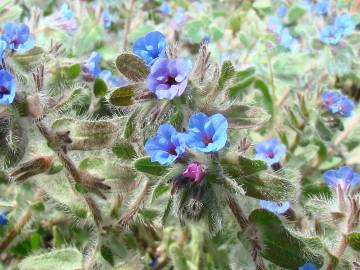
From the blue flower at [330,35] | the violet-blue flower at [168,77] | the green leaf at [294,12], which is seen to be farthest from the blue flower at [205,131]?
the green leaf at [294,12]

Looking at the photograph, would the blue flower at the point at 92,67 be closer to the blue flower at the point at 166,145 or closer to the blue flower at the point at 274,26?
the blue flower at the point at 166,145

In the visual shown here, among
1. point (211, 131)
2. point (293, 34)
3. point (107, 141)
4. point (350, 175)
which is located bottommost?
point (293, 34)

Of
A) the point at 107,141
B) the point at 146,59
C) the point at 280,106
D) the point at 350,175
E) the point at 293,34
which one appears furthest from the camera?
the point at 293,34

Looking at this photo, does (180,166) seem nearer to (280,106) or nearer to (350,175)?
(350,175)

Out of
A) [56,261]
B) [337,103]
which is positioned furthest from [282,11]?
[56,261]

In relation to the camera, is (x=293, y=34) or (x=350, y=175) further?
(x=293, y=34)

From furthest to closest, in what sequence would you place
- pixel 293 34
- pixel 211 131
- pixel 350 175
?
pixel 293 34 < pixel 350 175 < pixel 211 131

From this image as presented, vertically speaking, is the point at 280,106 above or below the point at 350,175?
below

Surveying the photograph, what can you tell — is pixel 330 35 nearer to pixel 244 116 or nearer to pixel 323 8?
pixel 323 8

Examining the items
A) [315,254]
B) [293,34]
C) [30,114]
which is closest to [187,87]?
[30,114]
